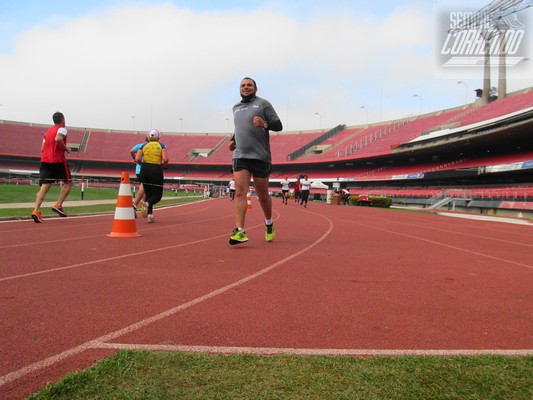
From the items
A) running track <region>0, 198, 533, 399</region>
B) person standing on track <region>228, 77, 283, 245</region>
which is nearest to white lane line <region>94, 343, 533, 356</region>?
running track <region>0, 198, 533, 399</region>

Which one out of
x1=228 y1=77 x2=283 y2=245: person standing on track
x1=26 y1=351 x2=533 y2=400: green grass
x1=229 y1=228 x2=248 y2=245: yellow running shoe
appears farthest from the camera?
x1=228 y1=77 x2=283 y2=245: person standing on track

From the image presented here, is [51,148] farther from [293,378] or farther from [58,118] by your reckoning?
[293,378]

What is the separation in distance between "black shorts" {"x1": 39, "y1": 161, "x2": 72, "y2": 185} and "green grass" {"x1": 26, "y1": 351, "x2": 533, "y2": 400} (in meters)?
7.08

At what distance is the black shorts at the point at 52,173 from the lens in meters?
7.58

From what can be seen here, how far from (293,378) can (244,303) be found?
111cm

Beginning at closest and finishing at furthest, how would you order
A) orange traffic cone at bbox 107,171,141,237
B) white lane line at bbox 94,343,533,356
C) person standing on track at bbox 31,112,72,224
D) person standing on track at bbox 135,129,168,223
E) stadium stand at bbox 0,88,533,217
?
white lane line at bbox 94,343,533,356 → orange traffic cone at bbox 107,171,141,237 → person standing on track at bbox 31,112,72,224 → person standing on track at bbox 135,129,168,223 → stadium stand at bbox 0,88,533,217

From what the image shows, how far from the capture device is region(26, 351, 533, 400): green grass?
139cm

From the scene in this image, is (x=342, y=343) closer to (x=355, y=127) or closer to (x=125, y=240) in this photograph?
(x=125, y=240)

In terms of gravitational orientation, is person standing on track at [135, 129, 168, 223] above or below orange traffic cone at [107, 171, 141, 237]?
above

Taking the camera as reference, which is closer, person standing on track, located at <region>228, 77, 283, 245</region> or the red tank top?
person standing on track, located at <region>228, 77, 283, 245</region>

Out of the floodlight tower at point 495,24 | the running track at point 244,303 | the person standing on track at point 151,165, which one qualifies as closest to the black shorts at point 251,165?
the running track at point 244,303

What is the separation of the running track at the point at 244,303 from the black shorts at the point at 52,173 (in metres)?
3.22

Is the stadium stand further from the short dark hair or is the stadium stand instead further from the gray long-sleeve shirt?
the short dark hair

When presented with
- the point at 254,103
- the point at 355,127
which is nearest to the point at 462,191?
the point at 254,103
